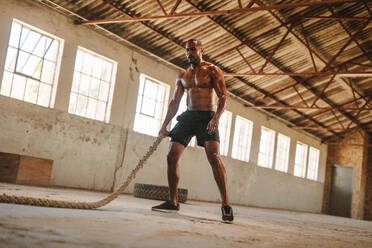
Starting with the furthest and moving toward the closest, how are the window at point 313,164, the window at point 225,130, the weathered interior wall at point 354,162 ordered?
the window at point 313,164
the weathered interior wall at point 354,162
the window at point 225,130

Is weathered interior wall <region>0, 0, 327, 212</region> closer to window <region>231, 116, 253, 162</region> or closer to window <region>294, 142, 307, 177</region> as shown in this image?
window <region>231, 116, 253, 162</region>

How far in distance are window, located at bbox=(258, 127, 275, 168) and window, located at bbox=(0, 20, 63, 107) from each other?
9.44 m

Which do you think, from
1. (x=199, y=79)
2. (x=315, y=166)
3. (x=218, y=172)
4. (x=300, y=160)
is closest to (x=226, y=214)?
(x=218, y=172)

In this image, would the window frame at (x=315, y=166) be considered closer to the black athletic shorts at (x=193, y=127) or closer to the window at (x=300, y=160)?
the window at (x=300, y=160)

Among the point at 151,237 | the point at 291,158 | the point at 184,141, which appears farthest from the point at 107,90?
the point at 291,158

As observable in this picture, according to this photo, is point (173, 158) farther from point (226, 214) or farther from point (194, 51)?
point (194, 51)

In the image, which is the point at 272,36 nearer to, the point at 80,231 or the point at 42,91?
the point at 42,91

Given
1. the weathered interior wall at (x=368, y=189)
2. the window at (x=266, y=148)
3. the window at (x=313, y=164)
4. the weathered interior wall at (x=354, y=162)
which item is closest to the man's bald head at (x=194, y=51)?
the window at (x=266, y=148)

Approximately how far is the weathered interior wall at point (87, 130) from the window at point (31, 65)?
0.16 metres

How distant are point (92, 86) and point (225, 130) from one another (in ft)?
18.3

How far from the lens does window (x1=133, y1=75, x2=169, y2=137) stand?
10617 millimetres

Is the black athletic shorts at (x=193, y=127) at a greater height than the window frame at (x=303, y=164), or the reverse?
the window frame at (x=303, y=164)

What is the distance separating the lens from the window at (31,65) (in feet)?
25.5

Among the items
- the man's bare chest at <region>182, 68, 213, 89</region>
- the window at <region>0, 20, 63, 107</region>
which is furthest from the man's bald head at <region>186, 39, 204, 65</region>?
the window at <region>0, 20, 63, 107</region>
